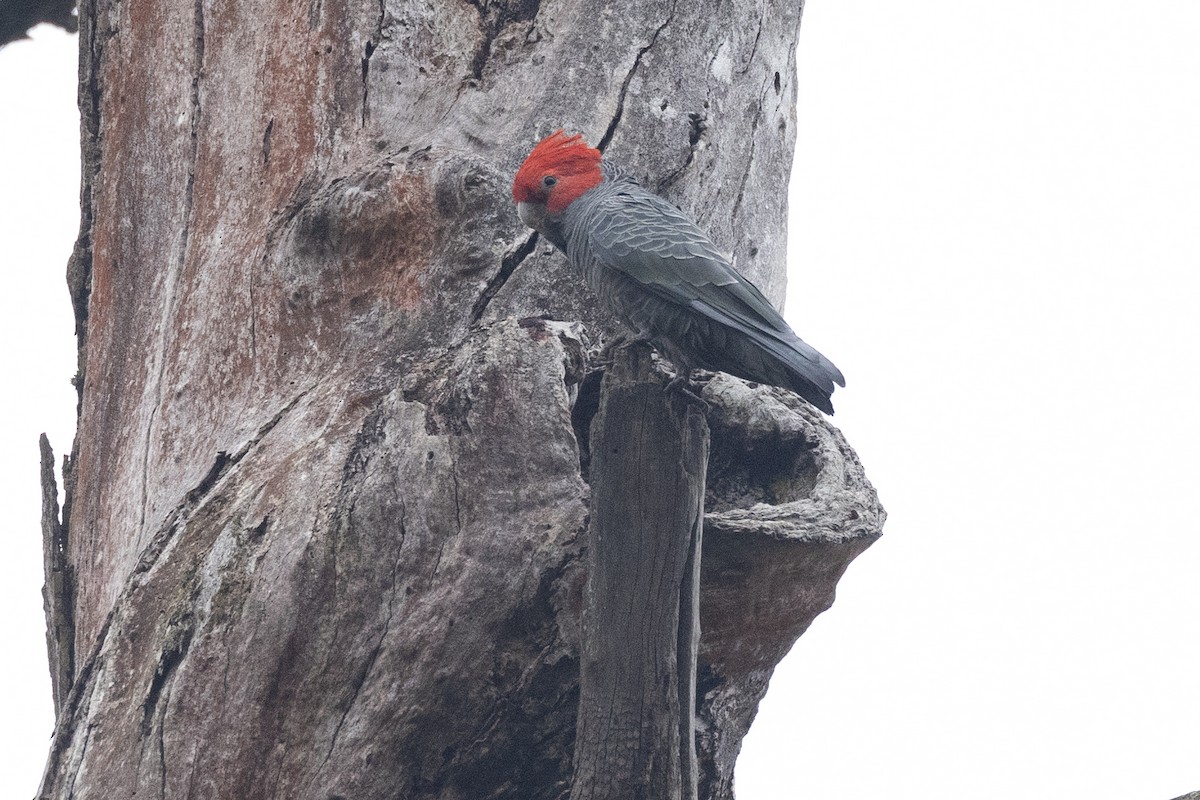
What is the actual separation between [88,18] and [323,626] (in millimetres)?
2553

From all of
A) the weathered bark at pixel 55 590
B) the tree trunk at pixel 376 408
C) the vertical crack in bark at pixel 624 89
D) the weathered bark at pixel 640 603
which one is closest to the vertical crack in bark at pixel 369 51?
the tree trunk at pixel 376 408

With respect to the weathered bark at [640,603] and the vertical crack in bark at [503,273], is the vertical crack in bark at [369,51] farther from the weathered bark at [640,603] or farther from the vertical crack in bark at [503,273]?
the weathered bark at [640,603]

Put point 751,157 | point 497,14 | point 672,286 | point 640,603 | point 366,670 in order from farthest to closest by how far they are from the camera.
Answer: point 751,157 < point 497,14 < point 672,286 < point 366,670 < point 640,603

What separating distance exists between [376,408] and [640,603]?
990 mm

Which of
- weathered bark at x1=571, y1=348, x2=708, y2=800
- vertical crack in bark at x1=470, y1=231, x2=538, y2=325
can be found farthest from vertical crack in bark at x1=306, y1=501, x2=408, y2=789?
vertical crack in bark at x1=470, y1=231, x2=538, y2=325

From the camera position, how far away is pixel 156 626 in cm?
287

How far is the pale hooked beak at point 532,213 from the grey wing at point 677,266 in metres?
0.16

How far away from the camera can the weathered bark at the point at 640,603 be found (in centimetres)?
232

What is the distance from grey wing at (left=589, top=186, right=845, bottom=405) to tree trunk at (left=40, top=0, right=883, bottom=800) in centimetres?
24

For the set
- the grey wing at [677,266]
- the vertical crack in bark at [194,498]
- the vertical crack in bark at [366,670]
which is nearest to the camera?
the vertical crack in bark at [366,670]

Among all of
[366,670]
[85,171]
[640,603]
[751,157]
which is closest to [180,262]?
[85,171]

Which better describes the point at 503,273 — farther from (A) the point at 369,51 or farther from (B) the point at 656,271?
(A) the point at 369,51

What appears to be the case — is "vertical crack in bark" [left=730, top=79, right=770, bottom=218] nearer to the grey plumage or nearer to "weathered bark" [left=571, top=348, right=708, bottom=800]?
the grey plumage

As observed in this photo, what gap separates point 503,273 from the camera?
131 inches
